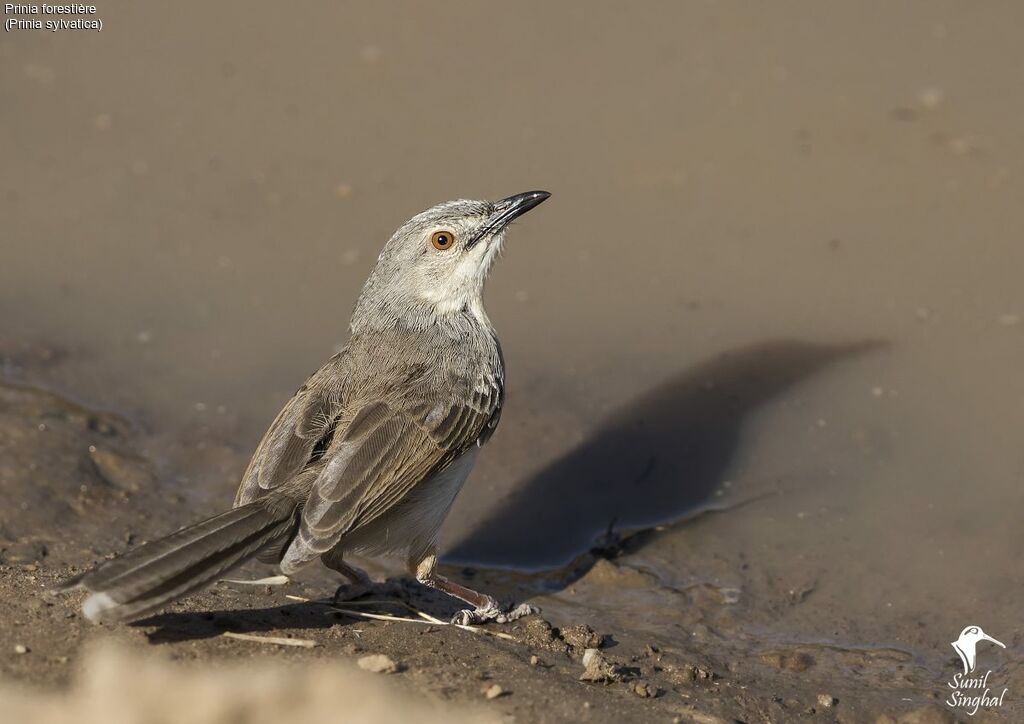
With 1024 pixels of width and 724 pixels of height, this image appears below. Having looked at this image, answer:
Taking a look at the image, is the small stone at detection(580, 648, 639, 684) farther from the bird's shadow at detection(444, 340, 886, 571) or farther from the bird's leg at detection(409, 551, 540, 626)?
the bird's shadow at detection(444, 340, 886, 571)

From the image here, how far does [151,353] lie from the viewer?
971 centimetres

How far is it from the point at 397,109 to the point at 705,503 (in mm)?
5372

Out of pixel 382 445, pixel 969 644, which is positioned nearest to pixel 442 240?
pixel 382 445

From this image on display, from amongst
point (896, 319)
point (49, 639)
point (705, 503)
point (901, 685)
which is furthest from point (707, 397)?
point (49, 639)

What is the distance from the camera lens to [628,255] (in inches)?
411

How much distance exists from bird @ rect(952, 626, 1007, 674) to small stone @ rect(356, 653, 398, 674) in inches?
127

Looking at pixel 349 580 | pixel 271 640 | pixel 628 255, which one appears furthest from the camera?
pixel 628 255

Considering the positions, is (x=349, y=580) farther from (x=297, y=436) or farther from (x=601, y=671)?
(x=601, y=671)

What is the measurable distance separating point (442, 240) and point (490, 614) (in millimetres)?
2396

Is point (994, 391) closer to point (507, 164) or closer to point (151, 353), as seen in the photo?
point (507, 164)

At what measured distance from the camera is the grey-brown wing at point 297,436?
21.6 feet

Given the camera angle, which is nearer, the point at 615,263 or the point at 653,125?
the point at 615,263

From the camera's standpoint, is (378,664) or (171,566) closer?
(171,566)

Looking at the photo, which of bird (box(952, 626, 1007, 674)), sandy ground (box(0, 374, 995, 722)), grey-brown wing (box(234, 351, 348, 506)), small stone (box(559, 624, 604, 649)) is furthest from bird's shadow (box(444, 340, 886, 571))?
bird (box(952, 626, 1007, 674))
